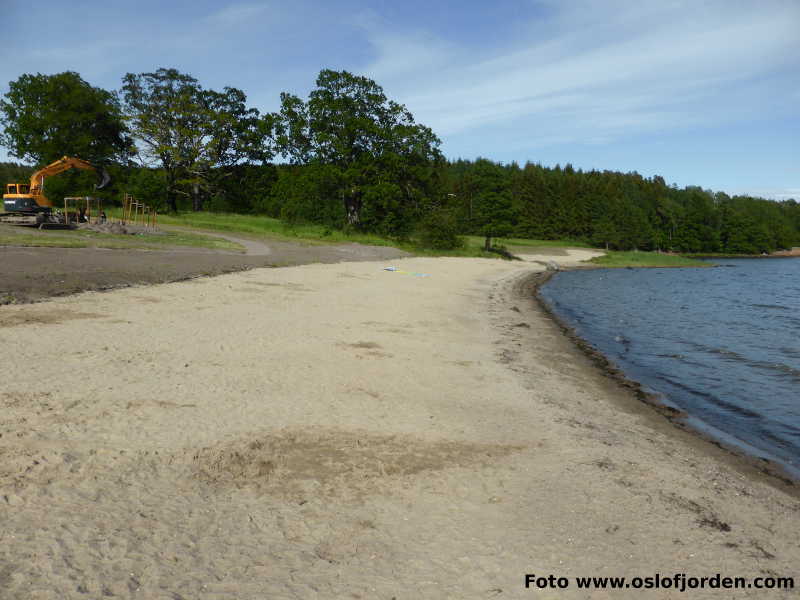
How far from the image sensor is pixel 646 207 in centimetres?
12675

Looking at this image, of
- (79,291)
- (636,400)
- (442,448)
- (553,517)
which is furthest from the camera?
(79,291)

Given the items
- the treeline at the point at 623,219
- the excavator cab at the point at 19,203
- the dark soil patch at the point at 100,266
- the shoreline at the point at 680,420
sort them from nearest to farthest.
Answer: the shoreline at the point at 680,420 < the dark soil patch at the point at 100,266 < the excavator cab at the point at 19,203 < the treeline at the point at 623,219

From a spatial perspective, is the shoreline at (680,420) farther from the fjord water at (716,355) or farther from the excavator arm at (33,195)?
the excavator arm at (33,195)

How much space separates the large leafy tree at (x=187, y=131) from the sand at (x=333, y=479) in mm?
51087

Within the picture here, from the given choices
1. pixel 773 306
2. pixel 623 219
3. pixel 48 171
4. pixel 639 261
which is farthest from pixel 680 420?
pixel 623 219

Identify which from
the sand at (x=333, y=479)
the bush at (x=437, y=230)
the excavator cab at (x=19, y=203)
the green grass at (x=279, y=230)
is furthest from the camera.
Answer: the bush at (x=437, y=230)

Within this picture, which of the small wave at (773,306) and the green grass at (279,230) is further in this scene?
the green grass at (279,230)

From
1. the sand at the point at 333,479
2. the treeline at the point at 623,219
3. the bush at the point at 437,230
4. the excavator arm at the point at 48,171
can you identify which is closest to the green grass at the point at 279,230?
the bush at the point at 437,230

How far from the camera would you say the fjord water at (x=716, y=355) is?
28.5 feet

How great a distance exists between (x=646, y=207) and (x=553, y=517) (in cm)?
13697

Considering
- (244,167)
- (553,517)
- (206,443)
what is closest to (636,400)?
(553,517)

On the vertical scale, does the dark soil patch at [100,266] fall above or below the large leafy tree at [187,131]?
below

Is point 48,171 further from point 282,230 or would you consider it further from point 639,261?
point 639,261

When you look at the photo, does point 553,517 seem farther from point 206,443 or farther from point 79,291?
point 79,291
